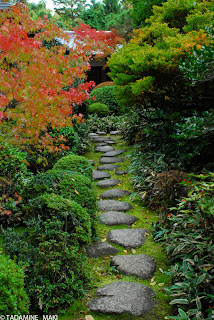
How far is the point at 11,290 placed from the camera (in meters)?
1.99

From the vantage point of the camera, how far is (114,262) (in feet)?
10.4

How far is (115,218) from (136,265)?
1.21m

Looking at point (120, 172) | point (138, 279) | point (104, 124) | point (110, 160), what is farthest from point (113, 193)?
point (104, 124)

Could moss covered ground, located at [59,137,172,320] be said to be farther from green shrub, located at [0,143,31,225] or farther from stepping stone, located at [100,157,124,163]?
stepping stone, located at [100,157,124,163]

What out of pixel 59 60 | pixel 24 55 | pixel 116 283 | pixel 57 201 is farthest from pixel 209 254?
pixel 59 60

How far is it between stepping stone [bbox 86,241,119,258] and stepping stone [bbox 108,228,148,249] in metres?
0.19

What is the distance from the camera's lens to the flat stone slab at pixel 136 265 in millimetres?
3008

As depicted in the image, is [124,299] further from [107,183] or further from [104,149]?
[104,149]

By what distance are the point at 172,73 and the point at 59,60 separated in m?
2.22

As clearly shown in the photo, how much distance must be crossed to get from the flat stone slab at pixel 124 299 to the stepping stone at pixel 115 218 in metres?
1.40

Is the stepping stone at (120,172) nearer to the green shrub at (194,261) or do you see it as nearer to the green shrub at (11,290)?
the green shrub at (194,261)

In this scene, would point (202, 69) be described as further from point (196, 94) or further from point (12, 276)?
point (12, 276)

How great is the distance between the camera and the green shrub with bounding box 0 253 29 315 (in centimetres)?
189

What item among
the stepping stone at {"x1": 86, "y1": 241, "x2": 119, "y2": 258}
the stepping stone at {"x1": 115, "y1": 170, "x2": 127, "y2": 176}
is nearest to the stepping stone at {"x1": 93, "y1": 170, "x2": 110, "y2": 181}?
the stepping stone at {"x1": 115, "y1": 170, "x2": 127, "y2": 176}
